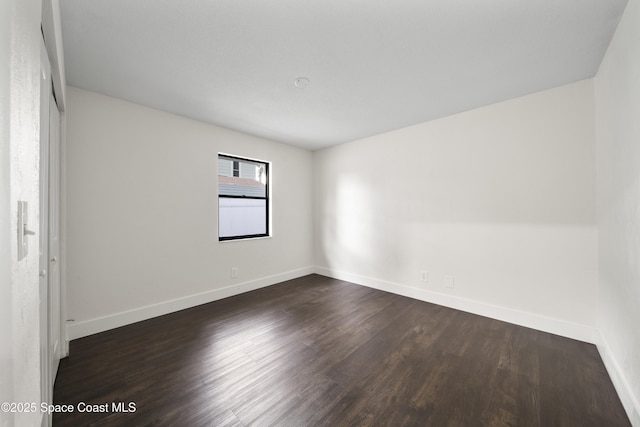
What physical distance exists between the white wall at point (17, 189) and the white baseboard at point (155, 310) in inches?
87.6

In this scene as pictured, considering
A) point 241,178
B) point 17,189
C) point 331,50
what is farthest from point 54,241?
point 331,50

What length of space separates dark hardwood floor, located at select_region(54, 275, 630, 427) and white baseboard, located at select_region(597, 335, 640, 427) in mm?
46

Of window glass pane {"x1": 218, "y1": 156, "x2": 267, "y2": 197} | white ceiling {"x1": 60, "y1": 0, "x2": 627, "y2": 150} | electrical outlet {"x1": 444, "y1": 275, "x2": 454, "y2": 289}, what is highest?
white ceiling {"x1": 60, "y1": 0, "x2": 627, "y2": 150}

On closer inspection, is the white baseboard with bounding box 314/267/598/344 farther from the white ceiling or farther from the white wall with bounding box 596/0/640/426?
the white ceiling

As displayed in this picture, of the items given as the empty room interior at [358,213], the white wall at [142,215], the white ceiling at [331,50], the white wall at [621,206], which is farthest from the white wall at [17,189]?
the white wall at [621,206]

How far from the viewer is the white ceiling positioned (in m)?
1.51

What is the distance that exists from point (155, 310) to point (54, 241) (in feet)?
4.50

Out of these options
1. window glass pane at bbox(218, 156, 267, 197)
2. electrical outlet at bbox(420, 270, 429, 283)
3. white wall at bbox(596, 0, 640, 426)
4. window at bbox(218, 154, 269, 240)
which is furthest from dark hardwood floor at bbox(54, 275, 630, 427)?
window glass pane at bbox(218, 156, 267, 197)

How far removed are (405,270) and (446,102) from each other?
219 centimetres

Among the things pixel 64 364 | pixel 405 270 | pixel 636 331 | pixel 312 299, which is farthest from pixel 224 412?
pixel 405 270

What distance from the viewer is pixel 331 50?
1.87 metres

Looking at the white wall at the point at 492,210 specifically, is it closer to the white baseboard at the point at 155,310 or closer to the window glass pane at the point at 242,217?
the window glass pane at the point at 242,217

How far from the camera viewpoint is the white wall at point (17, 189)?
48cm

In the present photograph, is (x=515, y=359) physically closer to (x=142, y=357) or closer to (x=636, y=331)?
(x=636, y=331)
